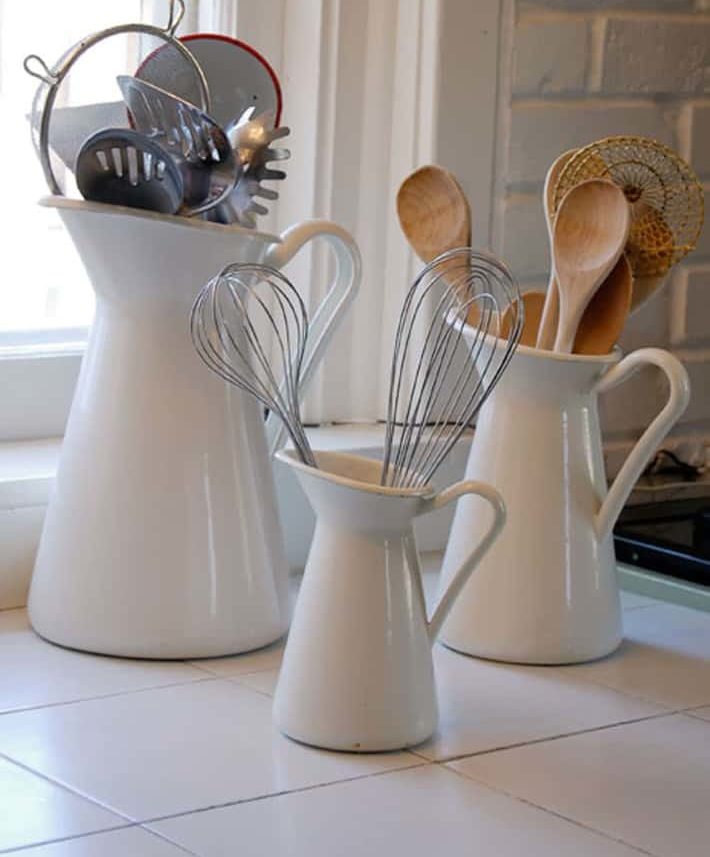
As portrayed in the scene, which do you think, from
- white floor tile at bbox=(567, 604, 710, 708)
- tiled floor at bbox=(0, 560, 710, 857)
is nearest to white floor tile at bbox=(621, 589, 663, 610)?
white floor tile at bbox=(567, 604, 710, 708)

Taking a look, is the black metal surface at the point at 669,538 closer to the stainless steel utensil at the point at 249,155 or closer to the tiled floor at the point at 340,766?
the tiled floor at the point at 340,766

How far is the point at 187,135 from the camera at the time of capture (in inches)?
36.8

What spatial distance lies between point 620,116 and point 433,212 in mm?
397

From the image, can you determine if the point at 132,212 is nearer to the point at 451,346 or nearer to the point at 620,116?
the point at 451,346

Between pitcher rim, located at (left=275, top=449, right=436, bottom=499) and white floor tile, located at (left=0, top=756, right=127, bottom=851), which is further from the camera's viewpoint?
pitcher rim, located at (left=275, top=449, right=436, bottom=499)

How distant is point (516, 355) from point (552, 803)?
0.30m

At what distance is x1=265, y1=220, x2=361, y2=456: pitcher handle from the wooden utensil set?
1.6 inches

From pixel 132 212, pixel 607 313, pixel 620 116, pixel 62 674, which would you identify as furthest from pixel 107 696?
pixel 620 116

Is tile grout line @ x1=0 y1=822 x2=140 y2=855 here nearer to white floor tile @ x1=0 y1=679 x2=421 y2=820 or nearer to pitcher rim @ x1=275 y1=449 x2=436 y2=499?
white floor tile @ x1=0 y1=679 x2=421 y2=820

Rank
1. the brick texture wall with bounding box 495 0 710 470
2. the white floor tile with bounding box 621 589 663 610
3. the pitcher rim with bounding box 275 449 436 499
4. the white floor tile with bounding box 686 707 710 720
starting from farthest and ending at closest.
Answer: the brick texture wall with bounding box 495 0 710 470, the white floor tile with bounding box 621 589 663 610, the white floor tile with bounding box 686 707 710 720, the pitcher rim with bounding box 275 449 436 499

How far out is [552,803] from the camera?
2.68 feet

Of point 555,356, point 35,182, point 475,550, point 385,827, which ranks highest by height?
point 35,182

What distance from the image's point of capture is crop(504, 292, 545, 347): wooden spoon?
1054 millimetres

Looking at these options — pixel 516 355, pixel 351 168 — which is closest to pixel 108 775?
pixel 516 355
